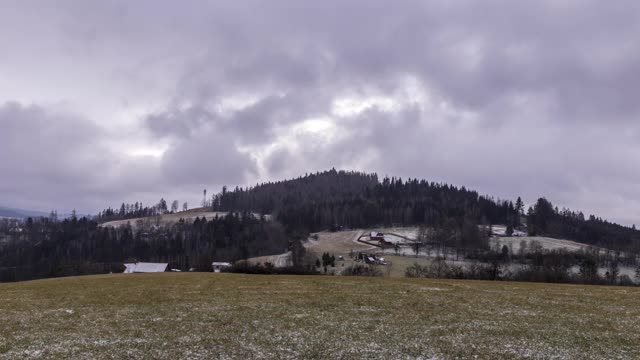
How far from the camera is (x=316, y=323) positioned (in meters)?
24.6

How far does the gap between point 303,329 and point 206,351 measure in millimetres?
5052

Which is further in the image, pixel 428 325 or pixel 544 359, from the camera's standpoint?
pixel 428 325

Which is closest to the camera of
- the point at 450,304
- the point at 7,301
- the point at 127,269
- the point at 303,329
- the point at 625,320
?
the point at 303,329

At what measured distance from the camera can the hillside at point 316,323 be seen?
1998cm

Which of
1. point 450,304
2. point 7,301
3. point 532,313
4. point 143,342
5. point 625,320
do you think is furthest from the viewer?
point 7,301

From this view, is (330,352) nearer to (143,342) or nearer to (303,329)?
(303,329)

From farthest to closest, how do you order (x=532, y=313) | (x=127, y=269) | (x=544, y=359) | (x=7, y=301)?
(x=127, y=269) < (x=7, y=301) < (x=532, y=313) < (x=544, y=359)

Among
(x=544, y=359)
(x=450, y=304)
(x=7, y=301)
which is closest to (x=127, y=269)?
(x=7, y=301)

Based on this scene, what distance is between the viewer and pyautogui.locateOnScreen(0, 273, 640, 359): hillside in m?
20.0

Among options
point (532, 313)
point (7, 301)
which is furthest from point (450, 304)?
point (7, 301)

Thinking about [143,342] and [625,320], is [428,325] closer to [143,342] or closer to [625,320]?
[625,320]

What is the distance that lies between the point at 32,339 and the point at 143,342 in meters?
4.84

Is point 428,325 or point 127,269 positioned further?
point 127,269

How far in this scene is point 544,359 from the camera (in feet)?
62.4
